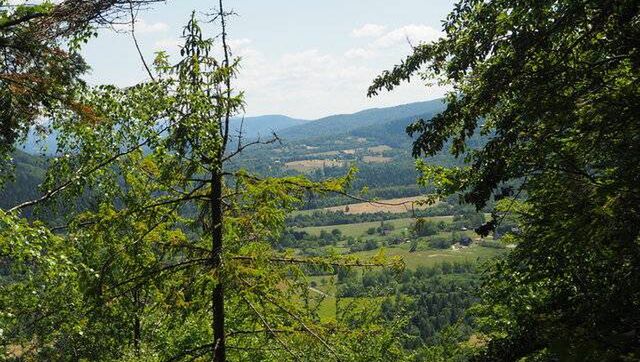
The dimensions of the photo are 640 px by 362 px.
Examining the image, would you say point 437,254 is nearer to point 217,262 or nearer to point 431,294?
point 431,294

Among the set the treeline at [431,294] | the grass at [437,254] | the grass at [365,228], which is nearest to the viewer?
the treeline at [431,294]

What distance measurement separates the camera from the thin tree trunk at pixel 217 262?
27.1 feet

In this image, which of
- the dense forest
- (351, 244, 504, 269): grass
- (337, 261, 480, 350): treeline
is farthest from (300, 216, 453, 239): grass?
the dense forest

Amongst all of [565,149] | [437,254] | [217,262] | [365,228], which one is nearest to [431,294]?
[437,254]

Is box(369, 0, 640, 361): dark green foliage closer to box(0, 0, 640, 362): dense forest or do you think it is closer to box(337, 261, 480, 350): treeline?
box(0, 0, 640, 362): dense forest

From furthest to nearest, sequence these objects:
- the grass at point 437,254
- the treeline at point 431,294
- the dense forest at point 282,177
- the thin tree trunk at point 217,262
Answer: the grass at point 437,254
the treeline at point 431,294
the thin tree trunk at point 217,262
the dense forest at point 282,177

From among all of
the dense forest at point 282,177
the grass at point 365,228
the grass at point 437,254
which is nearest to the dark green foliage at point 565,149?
the dense forest at point 282,177

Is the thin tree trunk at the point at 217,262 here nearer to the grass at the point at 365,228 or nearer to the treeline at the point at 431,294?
the treeline at the point at 431,294

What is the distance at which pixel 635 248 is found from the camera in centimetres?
515

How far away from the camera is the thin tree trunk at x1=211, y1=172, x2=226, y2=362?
27.1 ft

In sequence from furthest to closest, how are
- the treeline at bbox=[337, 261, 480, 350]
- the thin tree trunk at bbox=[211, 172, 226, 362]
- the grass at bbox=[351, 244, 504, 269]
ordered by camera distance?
the grass at bbox=[351, 244, 504, 269] → the treeline at bbox=[337, 261, 480, 350] → the thin tree trunk at bbox=[211, 172, 226, 362]

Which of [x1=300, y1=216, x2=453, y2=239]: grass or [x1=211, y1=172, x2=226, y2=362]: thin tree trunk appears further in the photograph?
[x1=300, y1=216, x2=453, y2=239]: grass

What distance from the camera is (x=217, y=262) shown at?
323 inches

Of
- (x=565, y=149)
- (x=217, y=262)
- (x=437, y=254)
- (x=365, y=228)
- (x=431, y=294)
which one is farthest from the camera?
(x=365, y=228)
